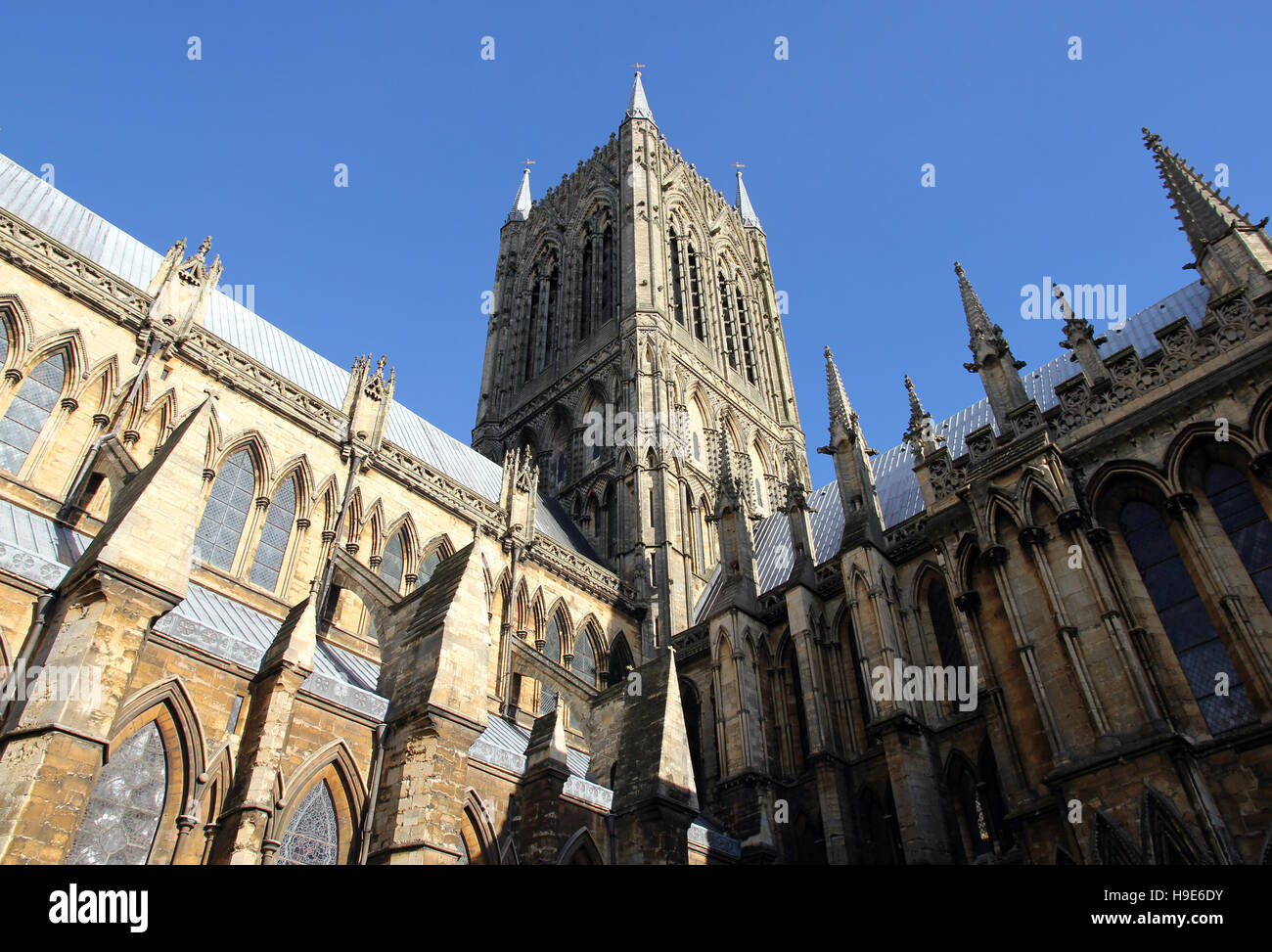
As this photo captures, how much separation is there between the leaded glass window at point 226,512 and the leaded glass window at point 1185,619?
1655 cm

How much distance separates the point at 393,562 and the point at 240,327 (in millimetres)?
7495

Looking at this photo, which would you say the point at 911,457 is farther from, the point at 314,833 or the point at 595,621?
the point at 314,833

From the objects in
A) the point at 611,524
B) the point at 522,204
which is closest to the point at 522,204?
the point at 522,204

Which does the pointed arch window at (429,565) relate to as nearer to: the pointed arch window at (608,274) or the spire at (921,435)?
the spire at (921,435)

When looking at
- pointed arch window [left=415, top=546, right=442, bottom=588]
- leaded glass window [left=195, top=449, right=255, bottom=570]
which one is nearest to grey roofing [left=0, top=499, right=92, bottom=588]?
leaded glass window [left=195, top=449, right=255, bottom=570]

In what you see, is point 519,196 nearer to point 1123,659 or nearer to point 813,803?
point 813,803

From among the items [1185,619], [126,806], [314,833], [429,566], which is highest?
[429,566]

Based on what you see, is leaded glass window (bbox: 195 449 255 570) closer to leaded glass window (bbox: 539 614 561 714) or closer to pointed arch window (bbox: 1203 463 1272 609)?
leaded glass window (bbox: 539 614 561 714)

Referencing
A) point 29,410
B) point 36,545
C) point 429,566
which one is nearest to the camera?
point 36,545

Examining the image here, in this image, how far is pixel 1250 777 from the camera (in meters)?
11.0

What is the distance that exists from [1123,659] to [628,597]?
51.5 feet

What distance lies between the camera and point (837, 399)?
21438mm

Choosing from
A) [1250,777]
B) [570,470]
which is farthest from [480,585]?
[570,470]

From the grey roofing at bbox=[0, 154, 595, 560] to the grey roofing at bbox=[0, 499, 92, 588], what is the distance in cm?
636
